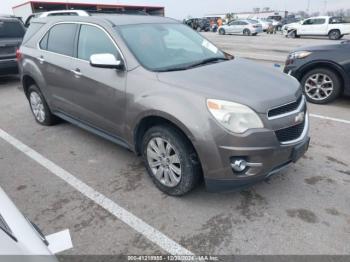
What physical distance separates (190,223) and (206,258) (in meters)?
0.42

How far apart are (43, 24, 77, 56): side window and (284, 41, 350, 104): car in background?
14.0 feet

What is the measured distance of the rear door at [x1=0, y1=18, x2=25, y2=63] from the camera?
26.2ft

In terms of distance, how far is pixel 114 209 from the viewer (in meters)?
2.95

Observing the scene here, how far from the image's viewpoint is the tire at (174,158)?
9.07ft

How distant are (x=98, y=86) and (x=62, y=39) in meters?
1.24

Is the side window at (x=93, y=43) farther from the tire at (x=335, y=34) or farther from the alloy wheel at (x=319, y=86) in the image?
the tire at (x=335, y=34)

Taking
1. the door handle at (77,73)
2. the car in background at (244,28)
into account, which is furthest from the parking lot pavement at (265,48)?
the car in background at (244,28)

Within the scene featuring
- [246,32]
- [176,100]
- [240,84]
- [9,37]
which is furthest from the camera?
[246,32]

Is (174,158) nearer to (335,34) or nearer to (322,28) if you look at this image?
(335,34)

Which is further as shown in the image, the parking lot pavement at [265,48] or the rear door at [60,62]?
the parking lot pavement at [265,48]

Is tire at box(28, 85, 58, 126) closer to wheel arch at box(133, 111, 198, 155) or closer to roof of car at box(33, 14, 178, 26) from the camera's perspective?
roof of car at box(33, 14, 178, 26)

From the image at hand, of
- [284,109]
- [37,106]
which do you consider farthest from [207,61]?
[37,106]

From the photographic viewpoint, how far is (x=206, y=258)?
2.36m

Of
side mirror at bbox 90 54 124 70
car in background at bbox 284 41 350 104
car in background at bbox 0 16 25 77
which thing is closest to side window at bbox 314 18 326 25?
car in background at bbox 284 41 350 104
